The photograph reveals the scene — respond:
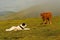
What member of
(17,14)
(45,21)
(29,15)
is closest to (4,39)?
(45,21)

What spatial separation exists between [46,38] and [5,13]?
23.6 metres

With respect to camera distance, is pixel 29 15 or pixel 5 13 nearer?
pixel 29 15

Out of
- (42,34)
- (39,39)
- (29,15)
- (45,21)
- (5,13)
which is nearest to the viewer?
(39,39)

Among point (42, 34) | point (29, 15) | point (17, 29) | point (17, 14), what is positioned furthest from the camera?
point (17, 14)

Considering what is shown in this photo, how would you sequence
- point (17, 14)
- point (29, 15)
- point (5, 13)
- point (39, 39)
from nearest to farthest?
point (39, 39) → point (29, 15) → point (17, 14) → point (5, 13)

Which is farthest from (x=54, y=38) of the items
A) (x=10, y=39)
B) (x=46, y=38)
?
(x=10, y=39)

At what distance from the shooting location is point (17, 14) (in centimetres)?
2977

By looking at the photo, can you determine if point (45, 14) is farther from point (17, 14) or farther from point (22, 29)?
point (17, 14)

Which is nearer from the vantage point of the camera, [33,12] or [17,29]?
[17,29]

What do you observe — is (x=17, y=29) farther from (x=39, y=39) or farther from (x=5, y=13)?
(x=5, y=13)

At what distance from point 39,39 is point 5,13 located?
23772mm

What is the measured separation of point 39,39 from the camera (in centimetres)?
973

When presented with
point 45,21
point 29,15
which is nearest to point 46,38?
point 45,21

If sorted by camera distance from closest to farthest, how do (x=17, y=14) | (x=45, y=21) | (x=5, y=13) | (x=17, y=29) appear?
1. (x=17, y=29)
2. (x=45, y=21)
3. (x=17, y=14)
4. (x=5, y=13)
